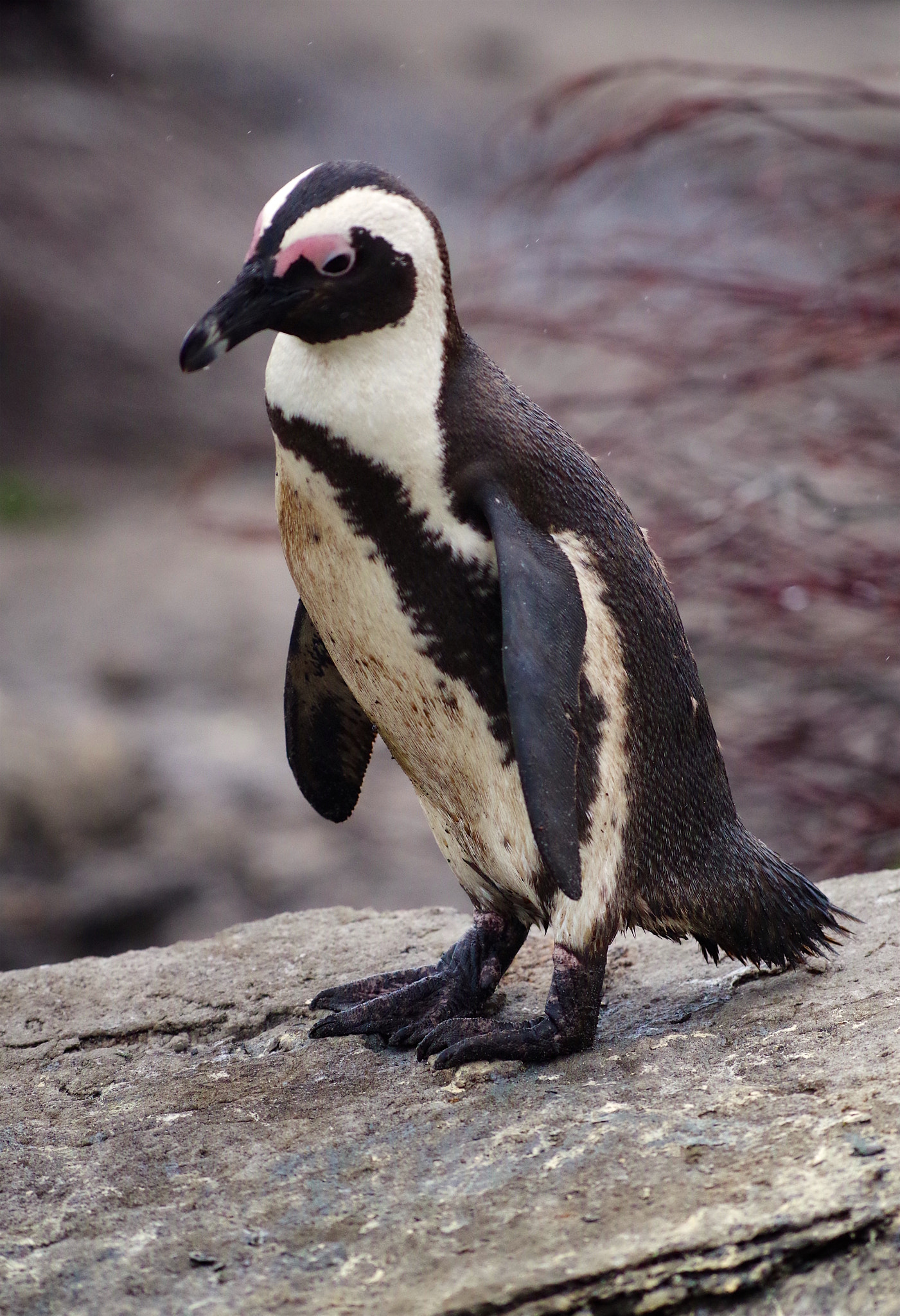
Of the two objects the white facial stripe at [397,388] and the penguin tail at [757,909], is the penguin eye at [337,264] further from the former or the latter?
the penguin tail at [757,909]

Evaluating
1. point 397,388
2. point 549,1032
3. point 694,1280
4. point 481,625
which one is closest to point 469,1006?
point 549,1032

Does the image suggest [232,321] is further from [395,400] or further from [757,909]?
[757,909]

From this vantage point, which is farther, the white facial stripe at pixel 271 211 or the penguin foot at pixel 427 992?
the penguin foot at pixel 427 992

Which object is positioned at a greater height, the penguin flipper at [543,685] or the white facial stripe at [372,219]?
the white facial stripe at [372,219]

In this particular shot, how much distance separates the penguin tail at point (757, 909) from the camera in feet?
5.00

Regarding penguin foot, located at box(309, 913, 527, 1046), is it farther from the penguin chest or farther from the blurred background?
the blurred background

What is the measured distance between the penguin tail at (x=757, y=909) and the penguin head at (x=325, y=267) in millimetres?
661

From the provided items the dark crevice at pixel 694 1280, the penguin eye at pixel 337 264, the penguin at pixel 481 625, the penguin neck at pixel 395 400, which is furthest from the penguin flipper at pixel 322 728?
the dark crevice at pixel 694 1280

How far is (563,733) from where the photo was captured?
1.29 m

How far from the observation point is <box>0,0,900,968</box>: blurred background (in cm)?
234

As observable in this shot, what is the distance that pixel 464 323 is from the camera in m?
3.47

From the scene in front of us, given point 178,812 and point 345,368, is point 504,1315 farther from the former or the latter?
point 178,812

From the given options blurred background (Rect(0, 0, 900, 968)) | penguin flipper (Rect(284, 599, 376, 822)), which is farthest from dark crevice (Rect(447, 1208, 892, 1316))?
blurred background (Rect(0, 0, 900, 968))

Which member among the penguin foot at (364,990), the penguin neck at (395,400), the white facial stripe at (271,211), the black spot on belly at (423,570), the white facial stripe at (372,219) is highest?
the white facial stripe at (271,211)
